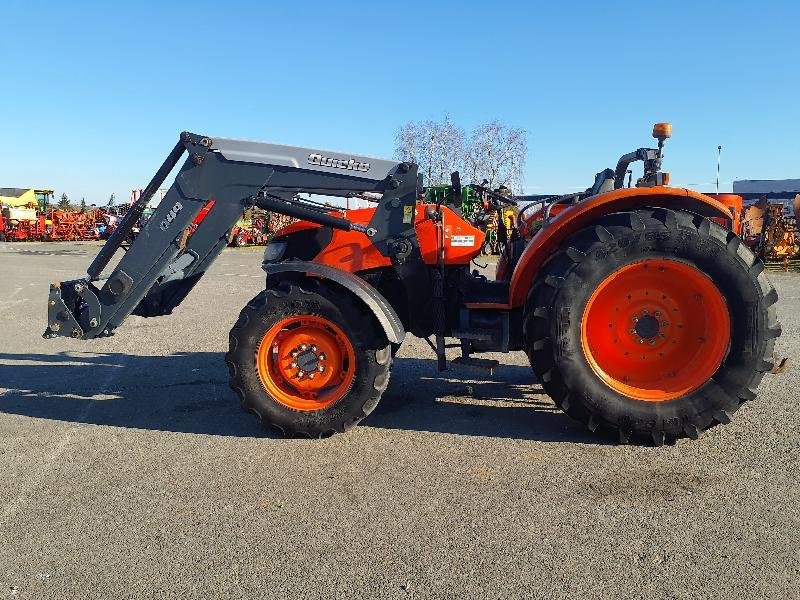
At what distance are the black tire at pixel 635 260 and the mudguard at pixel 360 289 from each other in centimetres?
90

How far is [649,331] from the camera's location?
4145 millimetres

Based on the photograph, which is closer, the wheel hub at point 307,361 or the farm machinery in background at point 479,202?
the wheel hub at point 307,361

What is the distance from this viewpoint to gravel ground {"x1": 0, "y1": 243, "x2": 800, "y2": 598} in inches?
102

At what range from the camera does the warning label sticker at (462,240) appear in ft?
15.3

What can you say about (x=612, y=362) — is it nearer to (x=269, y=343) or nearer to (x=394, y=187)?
(x=394, y=187)

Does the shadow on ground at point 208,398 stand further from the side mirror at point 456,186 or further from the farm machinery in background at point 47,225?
the farm machinery in background at point 47,225

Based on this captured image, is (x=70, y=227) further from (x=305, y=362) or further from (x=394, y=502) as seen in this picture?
(x=394, y=502)

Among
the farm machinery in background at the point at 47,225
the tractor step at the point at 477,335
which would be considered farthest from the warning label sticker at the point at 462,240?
the farm machinery in background at the point at 47,225

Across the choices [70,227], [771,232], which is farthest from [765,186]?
[70,227]

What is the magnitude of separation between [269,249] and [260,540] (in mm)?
2519

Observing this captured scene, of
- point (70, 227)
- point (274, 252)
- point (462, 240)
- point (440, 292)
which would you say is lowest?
point (440, 292)

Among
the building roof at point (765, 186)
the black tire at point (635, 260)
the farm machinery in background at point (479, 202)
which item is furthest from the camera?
the building roof at point (765, 186)

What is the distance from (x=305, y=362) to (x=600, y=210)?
2.16 m

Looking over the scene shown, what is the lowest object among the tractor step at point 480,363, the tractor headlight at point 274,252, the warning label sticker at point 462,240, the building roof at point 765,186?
the tractor step at point 480,363
